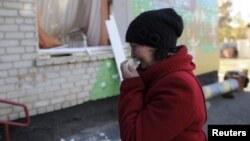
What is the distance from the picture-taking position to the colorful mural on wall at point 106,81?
218 inches

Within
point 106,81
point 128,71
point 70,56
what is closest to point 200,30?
point 106,81

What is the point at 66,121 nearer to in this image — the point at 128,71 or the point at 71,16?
the point at 71,16

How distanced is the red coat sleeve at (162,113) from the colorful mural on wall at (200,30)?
5.36 m

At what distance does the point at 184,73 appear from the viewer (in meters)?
1.51

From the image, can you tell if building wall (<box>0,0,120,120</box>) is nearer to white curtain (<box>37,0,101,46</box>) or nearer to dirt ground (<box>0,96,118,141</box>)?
dirt ground (<box>0,96,118,141</box>)

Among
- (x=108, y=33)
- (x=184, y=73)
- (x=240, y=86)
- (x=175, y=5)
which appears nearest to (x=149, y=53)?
(x=184, y=73)

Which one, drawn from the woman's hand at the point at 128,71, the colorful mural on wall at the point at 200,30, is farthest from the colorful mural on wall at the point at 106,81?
the woman's hand at the point at 128,71

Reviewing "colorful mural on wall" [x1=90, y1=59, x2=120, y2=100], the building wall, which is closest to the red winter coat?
the building wall

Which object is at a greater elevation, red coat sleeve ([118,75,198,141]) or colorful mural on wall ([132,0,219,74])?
red coat sleeve ([118,75,198,141])

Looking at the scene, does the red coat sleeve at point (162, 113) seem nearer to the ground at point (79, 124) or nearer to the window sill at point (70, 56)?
the ground at point (79, 124)

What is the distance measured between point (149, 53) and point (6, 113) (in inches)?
121

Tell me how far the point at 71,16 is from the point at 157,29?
13.9 feet

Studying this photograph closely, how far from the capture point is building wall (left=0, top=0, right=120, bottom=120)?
4188 mm

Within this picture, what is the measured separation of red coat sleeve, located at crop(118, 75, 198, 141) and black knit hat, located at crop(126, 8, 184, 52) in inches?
5.8
